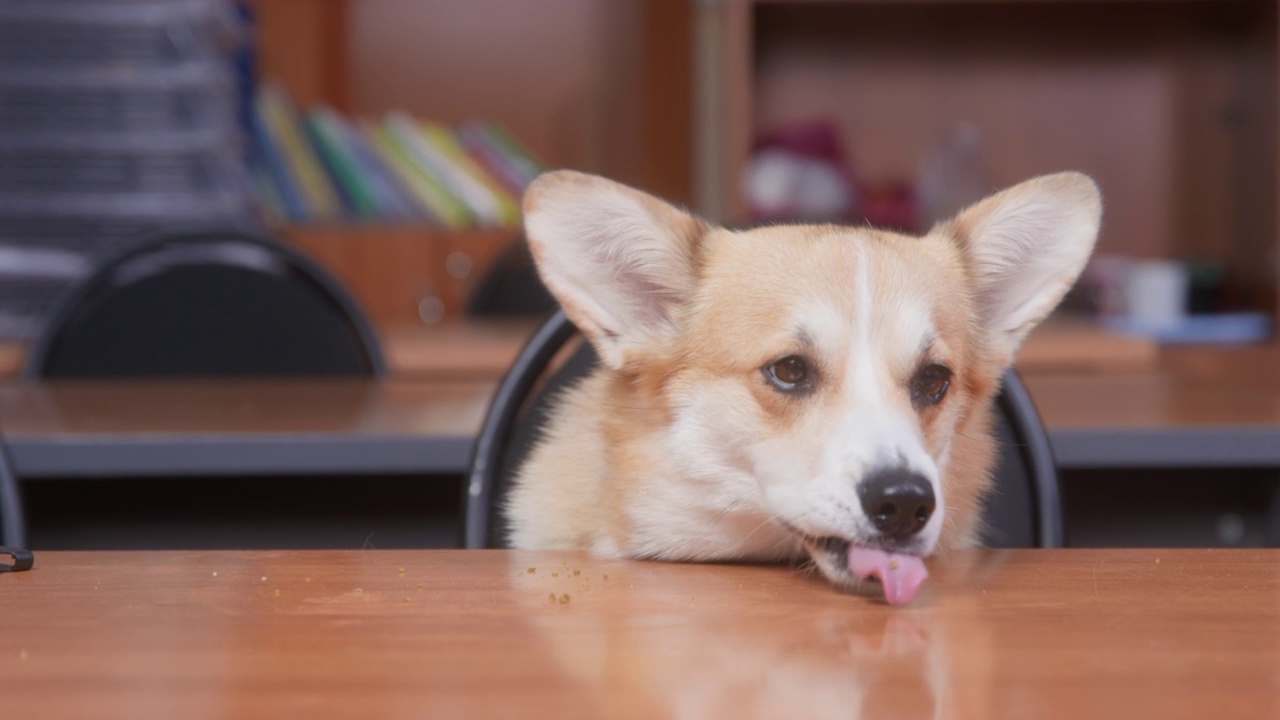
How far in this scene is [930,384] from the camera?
1.04 m

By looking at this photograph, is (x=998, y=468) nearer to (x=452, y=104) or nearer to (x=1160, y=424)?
(x=1160, y=424)

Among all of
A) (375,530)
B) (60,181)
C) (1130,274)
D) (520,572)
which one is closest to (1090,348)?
(1130,274)

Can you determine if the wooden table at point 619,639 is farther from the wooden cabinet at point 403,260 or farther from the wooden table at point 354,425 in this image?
the wooden cabinet at point 403,260

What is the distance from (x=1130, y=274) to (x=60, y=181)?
2447mm

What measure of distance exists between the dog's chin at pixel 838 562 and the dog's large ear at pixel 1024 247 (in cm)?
33

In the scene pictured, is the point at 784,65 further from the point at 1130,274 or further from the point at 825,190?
the point at 1130,274

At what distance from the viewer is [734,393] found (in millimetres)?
1040

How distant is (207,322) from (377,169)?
4.71ft

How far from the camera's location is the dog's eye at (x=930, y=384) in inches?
40.0

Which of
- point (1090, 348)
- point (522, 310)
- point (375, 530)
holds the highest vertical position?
point (375, 530)

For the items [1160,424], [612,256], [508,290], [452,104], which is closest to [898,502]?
[612,256]

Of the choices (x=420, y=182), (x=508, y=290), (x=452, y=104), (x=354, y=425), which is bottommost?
(x=508, y=290)

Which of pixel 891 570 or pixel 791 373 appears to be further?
pixel 791 373

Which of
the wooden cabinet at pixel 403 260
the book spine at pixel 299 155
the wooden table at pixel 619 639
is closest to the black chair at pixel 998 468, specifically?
the wooden table at pixel 619 639
